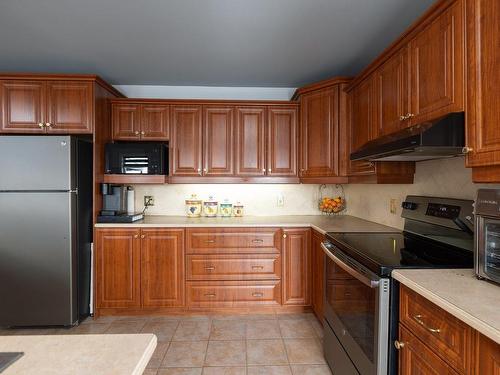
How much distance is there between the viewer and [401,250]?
1.57 m

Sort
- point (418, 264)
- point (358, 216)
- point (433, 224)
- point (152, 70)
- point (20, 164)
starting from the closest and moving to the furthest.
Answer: point (418, 264) → point (433, 224) → point (20, 164) → point (152, 70) → point (358, 216)

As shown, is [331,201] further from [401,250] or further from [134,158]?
[134,158]

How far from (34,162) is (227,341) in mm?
2165

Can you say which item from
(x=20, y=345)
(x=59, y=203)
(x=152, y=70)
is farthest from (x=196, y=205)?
(x=20, y=345)

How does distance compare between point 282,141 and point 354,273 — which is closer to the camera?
point 354,273

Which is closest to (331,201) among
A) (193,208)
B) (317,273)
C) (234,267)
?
(317,273)

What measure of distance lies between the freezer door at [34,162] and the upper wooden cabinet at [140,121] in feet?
1.97

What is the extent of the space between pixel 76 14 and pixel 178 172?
150 cm

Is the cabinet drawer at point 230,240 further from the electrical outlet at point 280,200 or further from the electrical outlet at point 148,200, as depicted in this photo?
the electrical outlet at point 148,200

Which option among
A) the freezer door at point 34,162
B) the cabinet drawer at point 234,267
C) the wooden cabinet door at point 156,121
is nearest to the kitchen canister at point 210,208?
the cabinet drawer at point 234,267

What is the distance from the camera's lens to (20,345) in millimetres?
675

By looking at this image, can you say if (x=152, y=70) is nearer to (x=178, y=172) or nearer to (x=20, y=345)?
(x=178, y=172)

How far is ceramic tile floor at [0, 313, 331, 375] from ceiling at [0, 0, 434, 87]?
2.37 meters

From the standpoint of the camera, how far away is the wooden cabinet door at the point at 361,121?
216cm
